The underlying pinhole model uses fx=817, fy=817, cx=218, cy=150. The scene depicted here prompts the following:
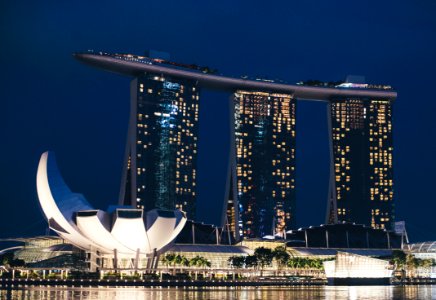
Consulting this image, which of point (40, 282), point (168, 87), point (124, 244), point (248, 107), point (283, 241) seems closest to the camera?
point (40, 282)

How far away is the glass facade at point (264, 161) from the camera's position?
607ft

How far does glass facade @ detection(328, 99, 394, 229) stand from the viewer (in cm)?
19312

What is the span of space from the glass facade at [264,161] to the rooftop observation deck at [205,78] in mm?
3082

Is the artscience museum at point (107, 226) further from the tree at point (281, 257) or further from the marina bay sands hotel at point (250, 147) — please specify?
the marina bay sands hotel at point (250, 147)

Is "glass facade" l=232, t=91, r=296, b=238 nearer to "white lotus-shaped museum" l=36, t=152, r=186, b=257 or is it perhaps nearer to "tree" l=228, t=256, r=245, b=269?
"tree" l=228, t=256, r=245, b=269

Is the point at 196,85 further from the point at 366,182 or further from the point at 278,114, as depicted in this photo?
the point at 366,182

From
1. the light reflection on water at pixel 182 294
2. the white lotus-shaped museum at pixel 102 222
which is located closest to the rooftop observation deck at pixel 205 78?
the white lotus-shaped museum at pixel 102 222

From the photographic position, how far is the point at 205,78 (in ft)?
591

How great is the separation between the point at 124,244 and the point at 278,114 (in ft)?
279

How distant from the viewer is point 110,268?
119 m

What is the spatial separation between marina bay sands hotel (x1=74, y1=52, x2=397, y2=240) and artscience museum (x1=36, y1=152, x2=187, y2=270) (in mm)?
45724

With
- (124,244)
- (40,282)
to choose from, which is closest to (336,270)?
(124,244)

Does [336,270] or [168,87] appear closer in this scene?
[336,270]

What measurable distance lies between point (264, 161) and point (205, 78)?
80.6 ft
